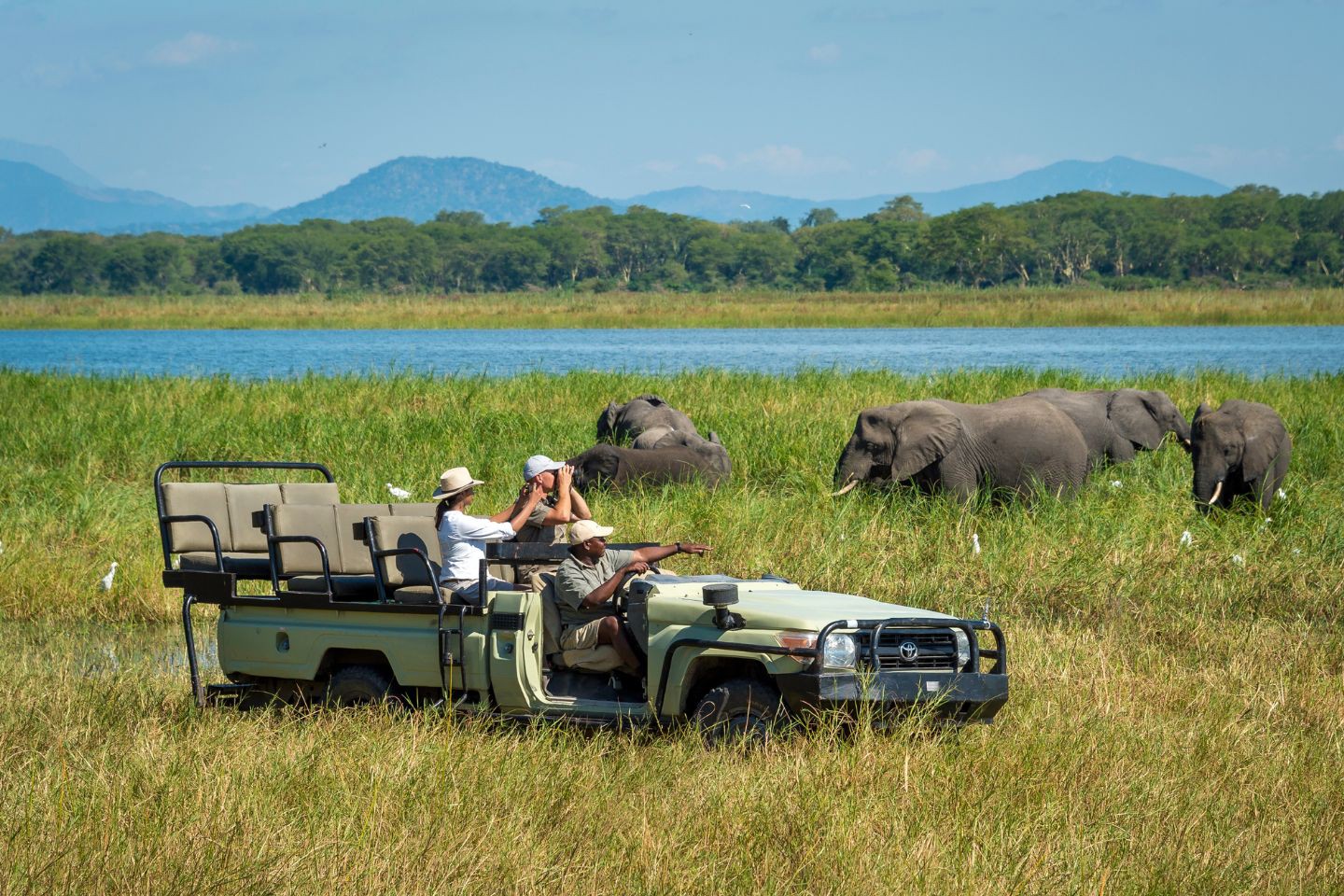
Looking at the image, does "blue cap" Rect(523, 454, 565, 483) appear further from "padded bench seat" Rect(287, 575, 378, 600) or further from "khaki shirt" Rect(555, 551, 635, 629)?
"khaki shirt" Rect(555, 551, 635, 629)

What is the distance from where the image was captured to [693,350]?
179 ft

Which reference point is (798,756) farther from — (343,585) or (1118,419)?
(1118,419)

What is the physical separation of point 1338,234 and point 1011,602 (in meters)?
115

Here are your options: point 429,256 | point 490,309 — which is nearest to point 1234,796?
point 490,309

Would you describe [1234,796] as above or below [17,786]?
below

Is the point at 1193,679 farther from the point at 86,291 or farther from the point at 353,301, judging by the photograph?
the point at 86,291

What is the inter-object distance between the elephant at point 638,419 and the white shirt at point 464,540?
1000 centimetres

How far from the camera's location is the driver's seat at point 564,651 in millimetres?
7234

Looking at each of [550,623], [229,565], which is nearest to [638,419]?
[229,565]

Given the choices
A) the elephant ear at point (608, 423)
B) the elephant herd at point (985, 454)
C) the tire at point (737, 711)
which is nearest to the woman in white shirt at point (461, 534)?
the tire at point (737, 711)

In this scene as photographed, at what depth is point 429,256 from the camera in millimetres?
130125

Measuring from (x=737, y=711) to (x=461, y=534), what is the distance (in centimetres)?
203

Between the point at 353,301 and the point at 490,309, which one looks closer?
the point at 490,309

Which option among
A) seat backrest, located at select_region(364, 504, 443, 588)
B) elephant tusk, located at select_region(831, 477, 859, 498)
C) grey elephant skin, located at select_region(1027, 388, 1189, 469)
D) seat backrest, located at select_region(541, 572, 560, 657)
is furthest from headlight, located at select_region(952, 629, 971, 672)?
grey elephant skin, located at select_region(1027, 388, 1189, 469)
